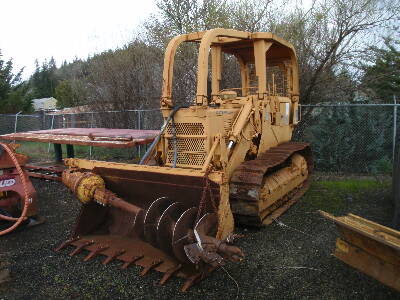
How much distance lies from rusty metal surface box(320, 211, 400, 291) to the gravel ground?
1.24 feet

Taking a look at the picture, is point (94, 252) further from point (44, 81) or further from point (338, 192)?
point (44, 81)

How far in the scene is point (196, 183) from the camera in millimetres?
4387

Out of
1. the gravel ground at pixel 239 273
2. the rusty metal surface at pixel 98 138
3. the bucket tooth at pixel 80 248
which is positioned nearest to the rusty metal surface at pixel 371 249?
the gravel ground at pixel 239 273

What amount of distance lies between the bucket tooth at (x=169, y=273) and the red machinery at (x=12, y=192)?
2617mm

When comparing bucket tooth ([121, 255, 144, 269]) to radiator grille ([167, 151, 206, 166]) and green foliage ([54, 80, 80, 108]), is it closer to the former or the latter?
radiator grille ([167, 151, 206, 166])

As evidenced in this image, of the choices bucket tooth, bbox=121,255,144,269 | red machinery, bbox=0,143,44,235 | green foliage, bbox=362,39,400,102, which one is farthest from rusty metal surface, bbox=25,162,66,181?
green foliage, bbox=362,39,400,102

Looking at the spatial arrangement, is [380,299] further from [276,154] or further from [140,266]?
[276,154]

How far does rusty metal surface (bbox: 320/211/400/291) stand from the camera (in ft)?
Answer: 10.5

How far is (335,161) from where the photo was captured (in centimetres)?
976

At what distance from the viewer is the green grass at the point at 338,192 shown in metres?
6.57

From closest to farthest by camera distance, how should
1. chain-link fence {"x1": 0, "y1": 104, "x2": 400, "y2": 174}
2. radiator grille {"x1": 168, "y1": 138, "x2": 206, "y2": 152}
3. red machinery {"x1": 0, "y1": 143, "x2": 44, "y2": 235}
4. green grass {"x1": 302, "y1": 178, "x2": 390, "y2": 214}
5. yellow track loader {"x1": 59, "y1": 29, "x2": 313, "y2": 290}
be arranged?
yellow track loader {"x1": 59, "y1": 29, "x2": 313, "y2": 290}, radiator grille {"x1": 168, "y1": 138, "x2": 206, "y2": 152}, red machinery {"x1": 0, "y1": 143, "x2": 44, "y2": 235}, green grass {"x1": 302, "y1": 178, "x2": 390, "y2": 214}, chain-link fence {"x1": 0, "y1": 104, "x2": 400, "y2": 174}

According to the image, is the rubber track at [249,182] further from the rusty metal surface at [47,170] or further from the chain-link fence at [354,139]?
the rusty metal surface at [47,170]

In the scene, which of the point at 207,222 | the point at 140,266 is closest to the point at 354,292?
the point at 207,222

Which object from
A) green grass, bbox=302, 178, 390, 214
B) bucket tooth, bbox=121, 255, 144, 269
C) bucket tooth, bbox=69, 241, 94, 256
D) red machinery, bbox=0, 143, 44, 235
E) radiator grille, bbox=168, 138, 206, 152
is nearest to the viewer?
bucket tooth, bbox=121, 255, 144, 269
